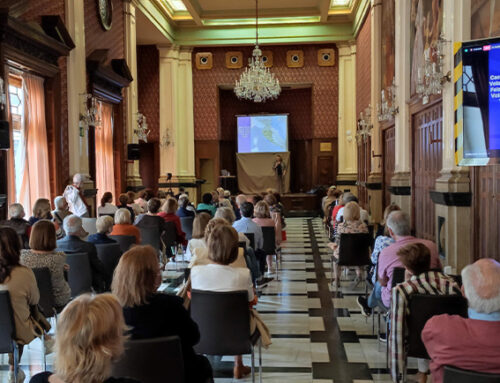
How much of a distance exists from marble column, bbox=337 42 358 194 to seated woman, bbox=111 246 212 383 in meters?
15.7

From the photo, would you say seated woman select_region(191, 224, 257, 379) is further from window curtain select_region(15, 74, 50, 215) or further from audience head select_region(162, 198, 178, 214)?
window curtain select_region(15, 74, 50, 215)

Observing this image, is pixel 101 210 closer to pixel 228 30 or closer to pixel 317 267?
pixel 317 267

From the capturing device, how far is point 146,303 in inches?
101

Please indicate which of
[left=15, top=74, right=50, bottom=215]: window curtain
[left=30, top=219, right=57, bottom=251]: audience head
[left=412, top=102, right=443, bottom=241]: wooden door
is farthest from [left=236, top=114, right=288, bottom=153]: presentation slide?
[left=30, top=219, right=57, bottom=251]: audience head

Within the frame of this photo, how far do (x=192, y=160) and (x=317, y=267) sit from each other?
35.0 ft

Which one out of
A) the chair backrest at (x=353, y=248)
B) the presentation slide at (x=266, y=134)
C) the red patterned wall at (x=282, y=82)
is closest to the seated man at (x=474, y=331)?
the chair backrest at (x=353, y=248)

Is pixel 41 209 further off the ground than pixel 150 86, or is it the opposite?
pixel 150 86

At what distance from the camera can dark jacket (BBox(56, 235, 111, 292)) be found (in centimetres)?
481

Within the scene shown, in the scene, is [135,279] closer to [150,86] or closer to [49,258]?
[49,258]

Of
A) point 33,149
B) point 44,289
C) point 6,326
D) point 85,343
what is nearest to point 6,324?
point 6,326

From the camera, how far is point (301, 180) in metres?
20.1

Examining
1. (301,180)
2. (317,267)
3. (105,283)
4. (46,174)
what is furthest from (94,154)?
(301,180)

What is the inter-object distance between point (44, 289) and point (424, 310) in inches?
112

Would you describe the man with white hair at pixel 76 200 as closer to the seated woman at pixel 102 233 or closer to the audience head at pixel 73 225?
the seated woman at pixel 102 233
